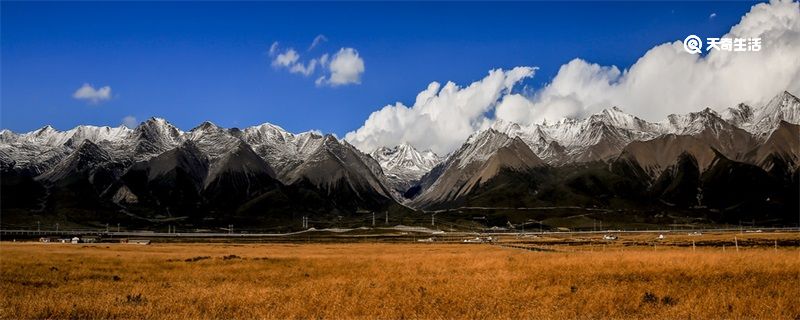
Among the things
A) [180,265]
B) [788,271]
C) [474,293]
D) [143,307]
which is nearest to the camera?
[143,307]

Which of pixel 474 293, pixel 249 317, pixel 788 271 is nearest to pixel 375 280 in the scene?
pixel 474 293

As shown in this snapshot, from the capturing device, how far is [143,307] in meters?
29.3

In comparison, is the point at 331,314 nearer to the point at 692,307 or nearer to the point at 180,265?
the point at 692,307

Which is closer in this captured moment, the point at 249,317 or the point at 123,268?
the point at 249,317

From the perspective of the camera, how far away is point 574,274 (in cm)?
4144

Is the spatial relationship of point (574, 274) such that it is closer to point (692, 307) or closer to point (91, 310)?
point (692, 307)

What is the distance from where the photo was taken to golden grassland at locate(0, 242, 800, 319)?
27.5 metres

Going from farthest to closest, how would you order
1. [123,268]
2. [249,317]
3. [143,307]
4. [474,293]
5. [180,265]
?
[180,265] < [123,268] < [474,293] < [143,307] < [249,317]

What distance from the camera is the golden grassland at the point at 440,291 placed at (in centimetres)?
2755

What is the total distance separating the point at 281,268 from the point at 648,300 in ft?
109

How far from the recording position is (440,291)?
3425 cm

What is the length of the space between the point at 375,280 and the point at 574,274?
41.1 feet

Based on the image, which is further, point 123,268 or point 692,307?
point 123,268

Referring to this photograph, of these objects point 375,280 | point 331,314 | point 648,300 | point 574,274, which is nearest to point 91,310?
point 331,314
